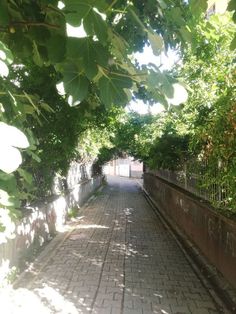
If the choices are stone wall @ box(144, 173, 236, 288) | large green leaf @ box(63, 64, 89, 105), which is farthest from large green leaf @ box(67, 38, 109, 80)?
stone wall @ box(144, 173, 236, 288)

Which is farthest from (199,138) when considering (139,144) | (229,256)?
(139,144)

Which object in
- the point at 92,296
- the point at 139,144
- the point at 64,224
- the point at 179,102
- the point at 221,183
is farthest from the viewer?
the point at 139,144

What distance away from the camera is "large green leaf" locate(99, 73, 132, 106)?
2064 millimetres

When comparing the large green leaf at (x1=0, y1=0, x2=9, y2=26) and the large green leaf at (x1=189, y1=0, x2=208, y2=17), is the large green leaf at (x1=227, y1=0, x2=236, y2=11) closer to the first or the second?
the large green leaf at (x1=189, y1=0, x2=208, y2=17)

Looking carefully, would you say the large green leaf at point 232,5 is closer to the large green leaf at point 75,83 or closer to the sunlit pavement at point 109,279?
the large green leaf at point 75,83

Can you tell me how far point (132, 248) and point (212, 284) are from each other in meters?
3.33

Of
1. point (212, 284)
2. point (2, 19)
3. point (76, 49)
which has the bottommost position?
point (212, 284)

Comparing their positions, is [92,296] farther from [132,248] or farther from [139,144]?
[139,144]

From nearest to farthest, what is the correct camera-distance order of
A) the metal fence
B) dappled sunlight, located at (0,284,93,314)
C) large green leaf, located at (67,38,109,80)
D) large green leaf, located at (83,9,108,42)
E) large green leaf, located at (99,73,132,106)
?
1. large green leaf, located at (83,9,108,42)
2. large green leaf, located at (67,38,109,80)
3. large green leaf, located at (99,73,132,106)
4. dappled sunlight, located at (0,284,93,314)
5. the metal fence

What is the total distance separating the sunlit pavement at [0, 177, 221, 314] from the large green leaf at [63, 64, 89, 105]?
4416mm

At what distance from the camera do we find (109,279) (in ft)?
24.6

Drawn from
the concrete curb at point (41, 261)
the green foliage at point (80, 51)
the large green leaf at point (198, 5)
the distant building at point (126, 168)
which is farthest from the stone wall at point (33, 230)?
the distant building at point (126, 168)

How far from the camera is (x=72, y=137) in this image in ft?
33.6

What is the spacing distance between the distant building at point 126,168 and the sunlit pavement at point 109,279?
176 feet
